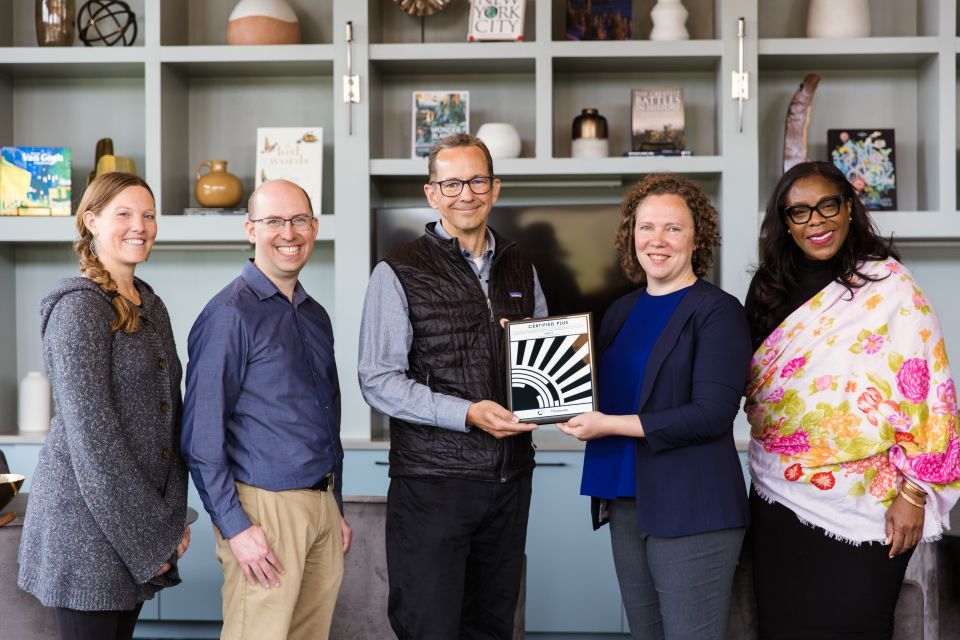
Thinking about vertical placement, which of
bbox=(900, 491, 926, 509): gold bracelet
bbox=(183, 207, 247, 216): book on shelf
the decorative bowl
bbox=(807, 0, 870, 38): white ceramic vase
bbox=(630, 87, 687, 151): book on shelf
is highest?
bbox=(807, 0, 870, 38): white ceramic vase

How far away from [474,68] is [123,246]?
6.94 feet

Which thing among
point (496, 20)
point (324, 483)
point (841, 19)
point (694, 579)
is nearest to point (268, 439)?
point (324, 483)

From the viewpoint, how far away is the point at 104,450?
166cm

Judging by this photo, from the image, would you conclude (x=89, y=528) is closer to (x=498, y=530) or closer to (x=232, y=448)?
(x=232, y=448)

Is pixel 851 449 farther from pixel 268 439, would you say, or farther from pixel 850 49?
pixel 850 49

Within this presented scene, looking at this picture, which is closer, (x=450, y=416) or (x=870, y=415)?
(x=870, y=415)

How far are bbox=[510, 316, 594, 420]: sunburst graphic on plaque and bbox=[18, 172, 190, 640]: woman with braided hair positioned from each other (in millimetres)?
711

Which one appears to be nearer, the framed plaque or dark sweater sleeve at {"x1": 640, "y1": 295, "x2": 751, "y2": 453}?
dark sweater sleeve at {"x1": 640, "y1": 295, "x2": 751, "y2": 453}

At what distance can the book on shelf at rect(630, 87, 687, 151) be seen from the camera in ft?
11.3

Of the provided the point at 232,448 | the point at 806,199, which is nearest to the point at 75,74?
the point at 232,448

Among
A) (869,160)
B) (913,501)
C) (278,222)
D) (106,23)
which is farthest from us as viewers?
(106,23)

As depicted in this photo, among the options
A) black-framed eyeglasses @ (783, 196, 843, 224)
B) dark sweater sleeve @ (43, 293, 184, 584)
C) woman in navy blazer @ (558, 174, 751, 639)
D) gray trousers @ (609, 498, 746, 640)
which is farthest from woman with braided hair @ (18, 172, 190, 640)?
black-framed eyeglasses @ (783, 196, 843, 224)

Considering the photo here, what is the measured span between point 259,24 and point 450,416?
2188 millimetres

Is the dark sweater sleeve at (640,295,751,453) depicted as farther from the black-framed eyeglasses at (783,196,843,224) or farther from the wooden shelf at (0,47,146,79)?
the wooden shelf at (0,47,146,79)
